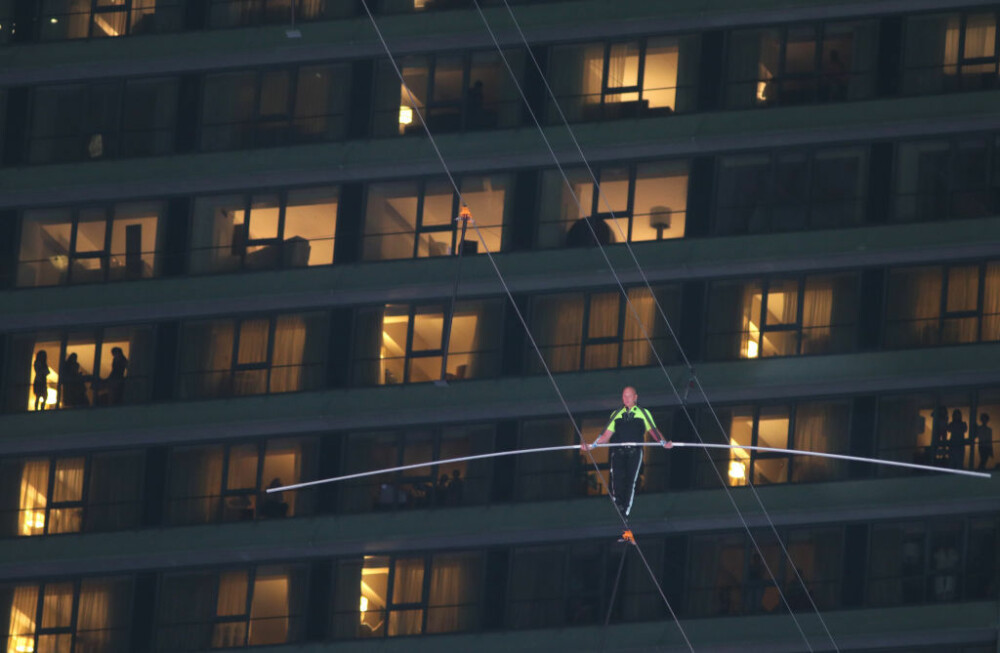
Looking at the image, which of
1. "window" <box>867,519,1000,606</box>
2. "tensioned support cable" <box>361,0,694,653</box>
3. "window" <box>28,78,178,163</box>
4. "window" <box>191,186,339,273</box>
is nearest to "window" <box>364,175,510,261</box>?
"tensioned support cable" <box>361,0,694,653</box>

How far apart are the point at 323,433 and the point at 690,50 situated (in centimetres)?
1356

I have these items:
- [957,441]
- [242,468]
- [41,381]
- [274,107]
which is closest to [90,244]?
[41,381]

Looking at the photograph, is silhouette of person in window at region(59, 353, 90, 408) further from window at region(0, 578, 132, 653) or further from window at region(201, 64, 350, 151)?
window at region(201, 64, 350, 151)

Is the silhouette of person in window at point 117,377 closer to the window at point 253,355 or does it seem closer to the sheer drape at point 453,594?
the window at point 253,355

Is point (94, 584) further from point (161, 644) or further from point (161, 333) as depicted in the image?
point (161, 333)

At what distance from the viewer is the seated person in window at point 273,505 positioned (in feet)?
203

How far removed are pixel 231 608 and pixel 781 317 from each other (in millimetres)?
15710

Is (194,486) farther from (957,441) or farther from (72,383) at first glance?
(957,441)

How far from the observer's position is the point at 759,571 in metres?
59.2

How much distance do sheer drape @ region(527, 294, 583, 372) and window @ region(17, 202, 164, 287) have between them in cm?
1066

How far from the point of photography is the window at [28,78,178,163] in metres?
64.7

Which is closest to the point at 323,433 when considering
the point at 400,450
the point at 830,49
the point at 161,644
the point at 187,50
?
the point at 400,450

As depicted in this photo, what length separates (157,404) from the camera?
6291 cm

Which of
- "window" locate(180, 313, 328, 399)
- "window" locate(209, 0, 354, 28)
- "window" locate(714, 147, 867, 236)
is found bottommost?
"window" locate(180, 313, 328, 399)
